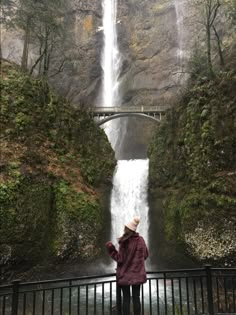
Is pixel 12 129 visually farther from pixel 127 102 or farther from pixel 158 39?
pixel 158 39

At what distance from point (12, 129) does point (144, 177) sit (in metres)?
8.63

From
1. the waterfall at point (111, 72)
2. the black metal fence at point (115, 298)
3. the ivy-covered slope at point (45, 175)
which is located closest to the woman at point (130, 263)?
the black metal fence at point (115, 298)

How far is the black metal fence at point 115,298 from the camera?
19.6ft

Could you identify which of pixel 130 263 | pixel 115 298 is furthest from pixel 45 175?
pixel 130 263

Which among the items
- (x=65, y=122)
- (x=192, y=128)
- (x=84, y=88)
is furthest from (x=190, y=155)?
(x=84, y=88)

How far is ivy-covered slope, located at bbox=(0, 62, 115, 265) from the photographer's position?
1227 cm

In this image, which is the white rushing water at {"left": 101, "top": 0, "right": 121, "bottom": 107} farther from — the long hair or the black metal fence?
the long hair

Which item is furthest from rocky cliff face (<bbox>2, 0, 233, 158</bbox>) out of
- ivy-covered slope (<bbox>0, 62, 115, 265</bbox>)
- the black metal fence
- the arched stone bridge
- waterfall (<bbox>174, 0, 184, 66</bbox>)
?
the black metal fence

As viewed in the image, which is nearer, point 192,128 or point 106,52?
point 192,128

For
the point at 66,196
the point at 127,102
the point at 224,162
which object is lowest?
the point at 66,196

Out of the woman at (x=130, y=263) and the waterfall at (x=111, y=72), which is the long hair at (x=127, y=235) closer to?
the woman at (x=130, y=263)

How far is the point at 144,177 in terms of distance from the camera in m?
20.1

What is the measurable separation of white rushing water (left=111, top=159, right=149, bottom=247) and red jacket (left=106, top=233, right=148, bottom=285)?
11.3 m

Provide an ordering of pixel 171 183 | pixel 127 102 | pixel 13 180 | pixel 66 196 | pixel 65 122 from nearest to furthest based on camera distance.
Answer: pixel 13 180, pixel 66 196, pixel 171 183, pixel 65 122, pixel 127 102
